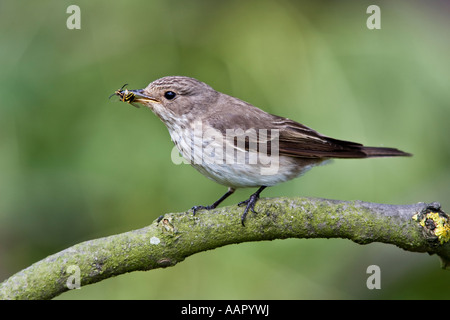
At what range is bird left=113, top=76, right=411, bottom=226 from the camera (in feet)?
12.1

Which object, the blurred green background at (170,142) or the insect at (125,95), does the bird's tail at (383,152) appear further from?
the insect at (125,95)

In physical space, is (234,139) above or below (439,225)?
above

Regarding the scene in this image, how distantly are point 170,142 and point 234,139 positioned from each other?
0.66 meters

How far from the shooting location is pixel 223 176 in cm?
362

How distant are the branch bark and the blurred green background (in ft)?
3.33

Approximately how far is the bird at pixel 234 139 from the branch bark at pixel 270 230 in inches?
26.7

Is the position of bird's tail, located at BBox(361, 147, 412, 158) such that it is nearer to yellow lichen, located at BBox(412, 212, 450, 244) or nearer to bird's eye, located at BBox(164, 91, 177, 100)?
yellow lichen, located at BBox(412, 212, 450, 244)

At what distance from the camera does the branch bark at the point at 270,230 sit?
109 inches

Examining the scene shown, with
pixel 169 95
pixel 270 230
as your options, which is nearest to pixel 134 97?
pixel 169 95

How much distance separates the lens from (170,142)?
4262mm

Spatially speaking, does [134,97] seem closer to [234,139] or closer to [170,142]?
[170,142]

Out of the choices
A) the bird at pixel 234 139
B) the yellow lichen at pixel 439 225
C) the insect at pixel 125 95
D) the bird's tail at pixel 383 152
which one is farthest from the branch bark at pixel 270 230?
the insect at pixel 125 95

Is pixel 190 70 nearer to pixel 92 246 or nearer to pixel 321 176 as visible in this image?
pixel 321 176

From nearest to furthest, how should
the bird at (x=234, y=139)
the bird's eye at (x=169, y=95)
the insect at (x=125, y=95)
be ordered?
the bird at (x=234, y=139) < the insect at (x=125, y=95) < the bird's eye at (x=169, y=95)
